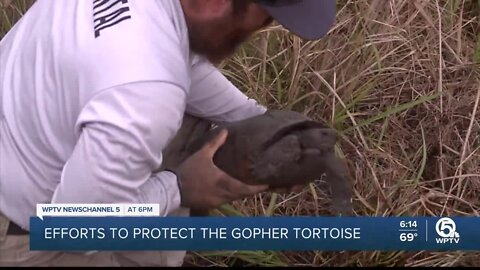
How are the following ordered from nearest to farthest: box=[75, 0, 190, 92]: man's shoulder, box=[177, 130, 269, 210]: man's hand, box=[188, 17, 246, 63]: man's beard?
1. box=[75, 0, 190, 92]: man's shoulder
2. box=[188, 17, 246, 63]: man's beard
3. box=[177, 130, 269, 210]: man's hand

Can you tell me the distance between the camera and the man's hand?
160 cm

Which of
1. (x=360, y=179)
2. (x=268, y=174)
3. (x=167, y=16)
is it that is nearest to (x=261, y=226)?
(x=268, y=174)

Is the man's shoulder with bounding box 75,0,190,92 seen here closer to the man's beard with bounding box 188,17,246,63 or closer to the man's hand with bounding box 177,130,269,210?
the man's beard with bounding box 188,17,246,63

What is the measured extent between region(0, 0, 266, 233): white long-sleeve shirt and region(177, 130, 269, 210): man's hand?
36 mm

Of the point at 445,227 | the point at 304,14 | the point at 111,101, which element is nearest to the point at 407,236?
the point at 445,227

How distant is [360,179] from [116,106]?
22.0 inches

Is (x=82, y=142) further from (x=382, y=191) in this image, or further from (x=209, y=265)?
(x=382, y=191)

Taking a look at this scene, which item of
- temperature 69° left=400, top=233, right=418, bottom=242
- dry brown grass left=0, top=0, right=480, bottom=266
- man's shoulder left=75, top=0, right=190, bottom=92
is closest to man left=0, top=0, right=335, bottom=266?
man's shoulder left=75, top=0, right=190, bottom=92

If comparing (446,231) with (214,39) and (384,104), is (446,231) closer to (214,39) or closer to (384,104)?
(384,104)

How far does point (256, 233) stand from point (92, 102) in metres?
0.37

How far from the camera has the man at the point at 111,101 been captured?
1.37m

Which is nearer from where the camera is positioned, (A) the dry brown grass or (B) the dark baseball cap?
(B) the dark baseball cap

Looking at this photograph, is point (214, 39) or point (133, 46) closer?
point (133, 46)

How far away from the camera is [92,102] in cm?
137
